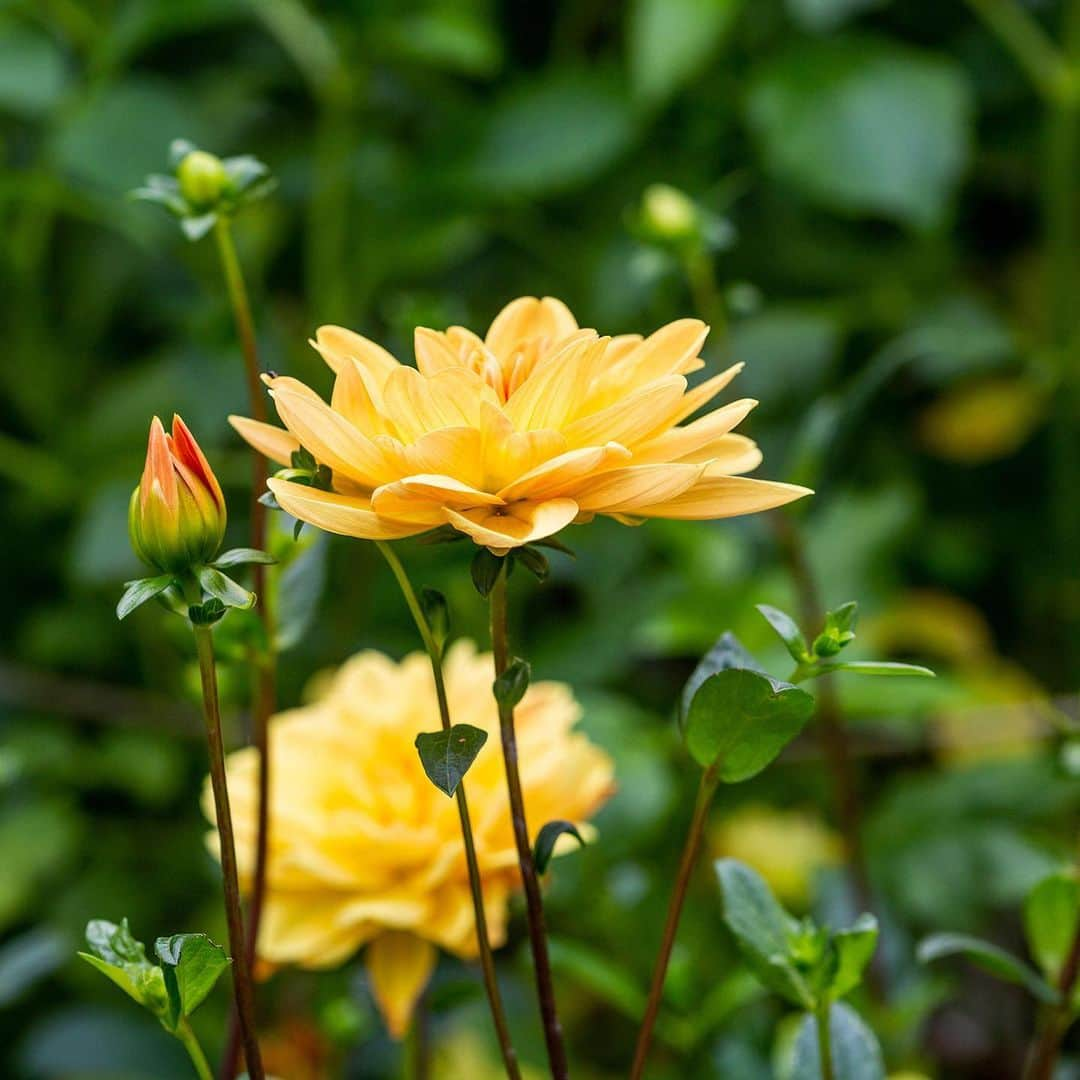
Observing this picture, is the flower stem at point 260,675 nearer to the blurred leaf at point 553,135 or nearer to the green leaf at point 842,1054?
the green leaf at point 842,1054

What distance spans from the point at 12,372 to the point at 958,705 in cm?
64

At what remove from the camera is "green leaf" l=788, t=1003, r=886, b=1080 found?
0.33 m

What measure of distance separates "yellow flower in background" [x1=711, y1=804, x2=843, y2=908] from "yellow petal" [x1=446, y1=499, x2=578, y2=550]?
21.6 inches

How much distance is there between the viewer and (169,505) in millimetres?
230

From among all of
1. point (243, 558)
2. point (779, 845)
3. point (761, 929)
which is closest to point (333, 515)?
point (243, 558)

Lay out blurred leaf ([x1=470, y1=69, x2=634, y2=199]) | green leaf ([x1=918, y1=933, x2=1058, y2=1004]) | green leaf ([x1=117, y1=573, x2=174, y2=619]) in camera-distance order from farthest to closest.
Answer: blurred leaf ([x1=470, y1=69, x2=634, y2=199]) < green leaf ([x1=918, y1=933, x2=1058, y2=1004]) < green leaf ([x1=117, y1=573, x2=174, y2=619])

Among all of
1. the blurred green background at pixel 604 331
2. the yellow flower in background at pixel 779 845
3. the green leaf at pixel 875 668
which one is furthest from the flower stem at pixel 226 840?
the yellow flower in background at pixel 779 845

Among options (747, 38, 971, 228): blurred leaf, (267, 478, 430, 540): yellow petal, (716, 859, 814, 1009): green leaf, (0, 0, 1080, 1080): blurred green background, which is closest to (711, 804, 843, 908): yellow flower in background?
(0, 0, 1080, 1080): blurred green background

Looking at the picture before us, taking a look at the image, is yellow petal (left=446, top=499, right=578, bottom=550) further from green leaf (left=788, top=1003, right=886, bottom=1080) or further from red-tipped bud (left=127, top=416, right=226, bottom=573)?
green leaf (left=788, top=1003, right=886, bottom=1080)

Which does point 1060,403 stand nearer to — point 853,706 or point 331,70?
point 853,706

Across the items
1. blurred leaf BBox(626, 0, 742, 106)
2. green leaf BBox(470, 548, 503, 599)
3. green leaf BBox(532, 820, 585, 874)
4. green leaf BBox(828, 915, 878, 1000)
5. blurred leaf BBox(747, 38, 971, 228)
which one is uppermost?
blurred leaf BBox(626, 0, 742, 106)

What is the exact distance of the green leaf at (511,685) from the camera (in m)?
0.24

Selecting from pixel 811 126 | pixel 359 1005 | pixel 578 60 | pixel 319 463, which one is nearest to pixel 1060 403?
pixel 811 126

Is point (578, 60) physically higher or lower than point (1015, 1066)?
higher
